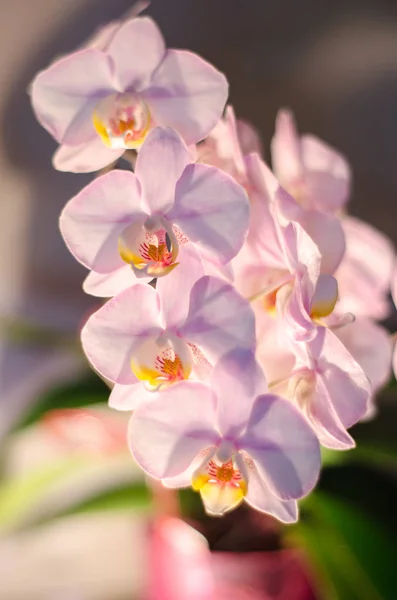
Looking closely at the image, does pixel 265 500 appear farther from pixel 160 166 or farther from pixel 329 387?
pixel 160 166

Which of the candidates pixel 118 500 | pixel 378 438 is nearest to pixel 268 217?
pixel 378 438

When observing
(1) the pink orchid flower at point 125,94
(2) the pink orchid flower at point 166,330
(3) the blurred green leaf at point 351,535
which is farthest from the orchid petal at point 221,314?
(3) the blurred green leaf at point 351,535

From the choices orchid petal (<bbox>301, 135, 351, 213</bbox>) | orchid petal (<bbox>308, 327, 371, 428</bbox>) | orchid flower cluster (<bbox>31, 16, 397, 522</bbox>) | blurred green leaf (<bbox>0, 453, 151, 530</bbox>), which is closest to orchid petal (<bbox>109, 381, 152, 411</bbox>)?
orchid flower cluster (<bbox>31, 16, 397, 522</bbox>)

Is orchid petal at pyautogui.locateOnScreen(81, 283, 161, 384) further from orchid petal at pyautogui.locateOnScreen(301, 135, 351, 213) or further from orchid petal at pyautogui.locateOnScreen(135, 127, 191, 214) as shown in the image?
orchid petal at pyautogui.locateOnScreen(301, 135, 351, 213)

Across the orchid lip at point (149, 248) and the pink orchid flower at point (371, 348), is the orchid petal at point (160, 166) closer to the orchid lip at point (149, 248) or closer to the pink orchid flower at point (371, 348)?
the orchid lip at point (149, 248)

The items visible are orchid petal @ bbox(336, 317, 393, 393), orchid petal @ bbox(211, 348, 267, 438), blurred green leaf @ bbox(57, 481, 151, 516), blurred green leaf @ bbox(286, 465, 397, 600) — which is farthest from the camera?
blurred green leaf @ bbox(57, 481, 151, 516)

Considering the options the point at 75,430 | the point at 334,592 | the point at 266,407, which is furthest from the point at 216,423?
the point at 75,430
